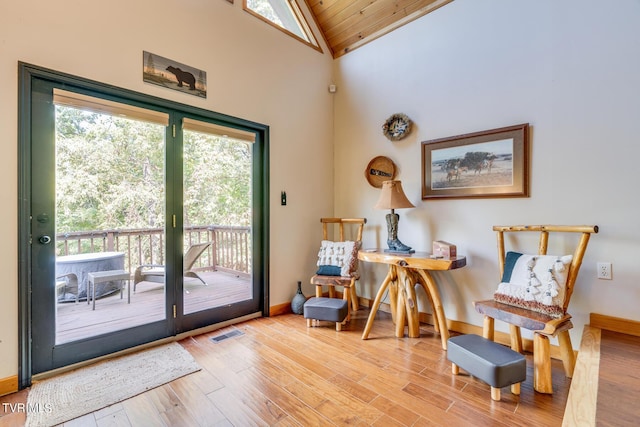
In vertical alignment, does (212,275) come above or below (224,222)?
below

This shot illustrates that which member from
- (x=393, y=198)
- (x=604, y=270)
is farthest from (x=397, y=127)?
(x=604, y=270)

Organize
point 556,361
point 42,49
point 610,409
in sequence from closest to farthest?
point 610,409, point 42,49, point 556,361

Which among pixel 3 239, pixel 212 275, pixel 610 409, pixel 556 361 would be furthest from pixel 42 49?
pixel 556 361

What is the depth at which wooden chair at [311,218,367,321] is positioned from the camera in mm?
3049

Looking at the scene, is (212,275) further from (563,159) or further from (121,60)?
(563,159)

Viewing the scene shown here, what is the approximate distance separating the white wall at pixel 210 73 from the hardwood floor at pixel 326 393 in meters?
0.94

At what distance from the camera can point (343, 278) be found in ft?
10.0

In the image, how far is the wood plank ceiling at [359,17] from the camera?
314cm

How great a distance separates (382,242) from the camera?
3430 mm

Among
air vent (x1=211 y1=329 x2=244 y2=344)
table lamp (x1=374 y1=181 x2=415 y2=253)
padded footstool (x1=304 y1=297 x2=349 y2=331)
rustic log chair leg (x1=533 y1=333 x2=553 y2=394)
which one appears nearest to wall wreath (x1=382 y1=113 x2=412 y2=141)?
table lamp (x1=374 y1=181 x2=415 y2=253)

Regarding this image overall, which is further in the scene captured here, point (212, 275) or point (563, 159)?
point (212, 275)

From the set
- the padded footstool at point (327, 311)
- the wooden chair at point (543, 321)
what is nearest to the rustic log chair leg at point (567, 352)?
the wooden chair at point (543, 321)

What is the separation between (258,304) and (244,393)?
140cm

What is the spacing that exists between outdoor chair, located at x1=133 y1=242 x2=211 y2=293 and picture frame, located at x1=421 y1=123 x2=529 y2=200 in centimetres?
234
